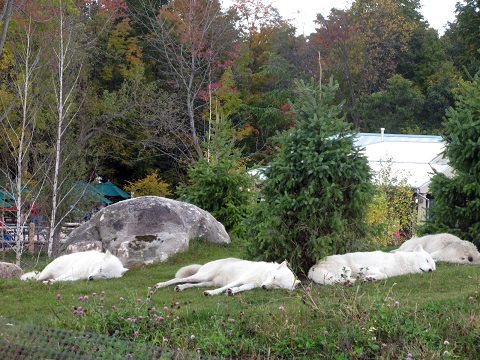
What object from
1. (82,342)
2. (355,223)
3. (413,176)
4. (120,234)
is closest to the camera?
(82,342)

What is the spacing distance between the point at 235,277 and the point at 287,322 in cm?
299

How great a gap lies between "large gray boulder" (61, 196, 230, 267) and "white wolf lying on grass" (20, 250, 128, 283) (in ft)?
5.78

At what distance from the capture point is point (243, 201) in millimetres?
18750

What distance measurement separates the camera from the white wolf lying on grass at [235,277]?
10102 mm

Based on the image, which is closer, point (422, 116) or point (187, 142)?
point (187, 142)

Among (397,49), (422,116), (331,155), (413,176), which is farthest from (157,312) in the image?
(397,49)

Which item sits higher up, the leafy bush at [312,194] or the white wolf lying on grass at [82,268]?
the leafy bush at [312,194]

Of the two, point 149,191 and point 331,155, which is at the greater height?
point 331,155

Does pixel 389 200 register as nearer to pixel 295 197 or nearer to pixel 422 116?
pixel 295 197

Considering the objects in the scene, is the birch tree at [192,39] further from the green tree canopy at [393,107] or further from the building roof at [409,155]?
the green tree canopy at [393,107]

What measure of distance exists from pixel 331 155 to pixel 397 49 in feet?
129

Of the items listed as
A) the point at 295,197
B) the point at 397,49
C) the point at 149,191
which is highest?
the point at 397,49

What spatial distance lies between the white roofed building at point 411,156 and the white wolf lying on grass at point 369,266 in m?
13.1

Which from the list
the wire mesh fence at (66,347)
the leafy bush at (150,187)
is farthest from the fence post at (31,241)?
the wire mesh fence at (66,347)
